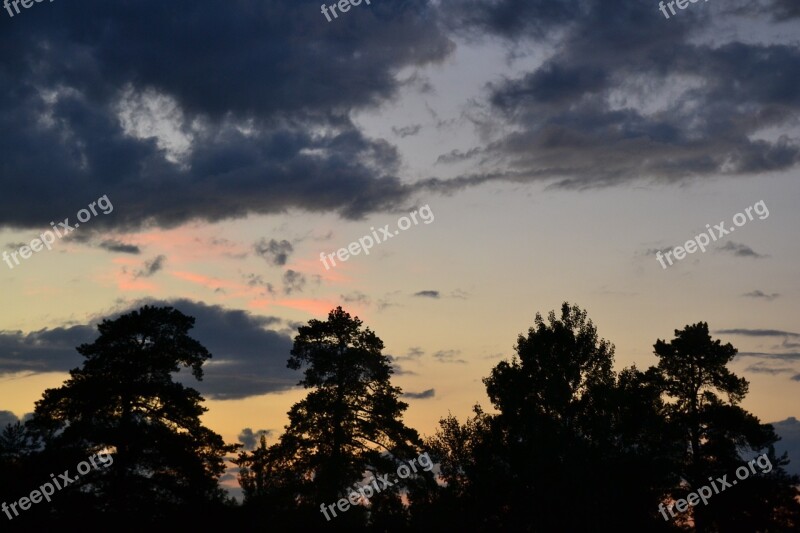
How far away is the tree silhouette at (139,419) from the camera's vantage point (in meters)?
44.7

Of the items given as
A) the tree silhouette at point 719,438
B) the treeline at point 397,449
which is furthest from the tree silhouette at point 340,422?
the tree silhouette at point 719,438

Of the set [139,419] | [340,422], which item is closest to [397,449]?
[340,422]

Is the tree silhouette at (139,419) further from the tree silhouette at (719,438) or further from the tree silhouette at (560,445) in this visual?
the tree silhouette at (719,438)

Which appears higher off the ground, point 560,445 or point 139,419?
point 139,419

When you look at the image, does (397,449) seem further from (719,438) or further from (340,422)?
(719,438)

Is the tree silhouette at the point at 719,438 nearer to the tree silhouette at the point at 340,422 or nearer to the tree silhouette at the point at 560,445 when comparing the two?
the tree silhouette at the point at 560,445

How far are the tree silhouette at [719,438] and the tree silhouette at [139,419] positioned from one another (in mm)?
28027

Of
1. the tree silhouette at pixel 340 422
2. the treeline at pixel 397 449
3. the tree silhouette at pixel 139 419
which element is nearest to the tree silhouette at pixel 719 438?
the treeline at pixel 397 449

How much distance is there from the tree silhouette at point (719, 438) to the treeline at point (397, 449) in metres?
Answer: 0.09

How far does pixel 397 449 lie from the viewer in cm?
5284

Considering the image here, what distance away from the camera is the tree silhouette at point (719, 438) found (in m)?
49.7

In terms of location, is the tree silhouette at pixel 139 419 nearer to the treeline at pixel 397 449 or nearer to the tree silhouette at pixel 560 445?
the treeline at pixel 397 449

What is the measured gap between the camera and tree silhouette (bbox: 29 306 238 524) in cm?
4466

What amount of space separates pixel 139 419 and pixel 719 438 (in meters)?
34.5
